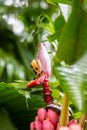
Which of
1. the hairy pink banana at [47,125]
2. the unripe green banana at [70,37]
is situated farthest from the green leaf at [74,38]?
the hairy pink banana at [47,125]

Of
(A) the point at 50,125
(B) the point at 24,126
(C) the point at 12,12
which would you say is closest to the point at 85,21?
(A) the point at 50,125

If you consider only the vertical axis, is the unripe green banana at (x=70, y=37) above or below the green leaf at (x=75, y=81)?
above

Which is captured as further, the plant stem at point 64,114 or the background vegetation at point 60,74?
the plant stem at point 64,114

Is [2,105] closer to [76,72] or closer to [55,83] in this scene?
[55,83]

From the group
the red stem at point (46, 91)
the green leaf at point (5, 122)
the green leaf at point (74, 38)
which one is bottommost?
the green leaf at point (5, 122)

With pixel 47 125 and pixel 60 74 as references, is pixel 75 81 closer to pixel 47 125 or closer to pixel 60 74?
pixel 60 74

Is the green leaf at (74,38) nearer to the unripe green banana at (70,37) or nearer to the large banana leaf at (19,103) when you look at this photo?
the unripe green banana at (70,37)

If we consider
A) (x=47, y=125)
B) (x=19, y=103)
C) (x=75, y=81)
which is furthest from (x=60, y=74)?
(x=19, y=103)
